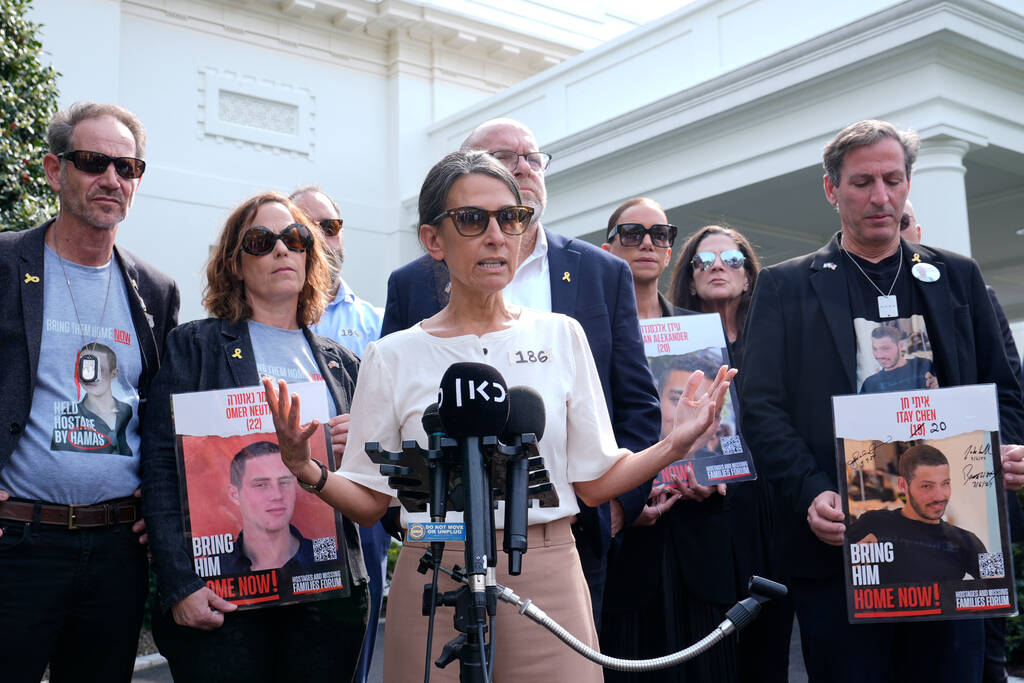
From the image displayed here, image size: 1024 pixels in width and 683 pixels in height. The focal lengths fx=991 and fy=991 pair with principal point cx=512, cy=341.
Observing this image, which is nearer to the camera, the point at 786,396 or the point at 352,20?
the point at 786,396

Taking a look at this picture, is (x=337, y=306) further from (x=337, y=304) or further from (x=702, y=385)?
(x=702, y=385)

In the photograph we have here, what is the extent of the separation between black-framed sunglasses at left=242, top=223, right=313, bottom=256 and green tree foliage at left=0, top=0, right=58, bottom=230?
2.46 meters

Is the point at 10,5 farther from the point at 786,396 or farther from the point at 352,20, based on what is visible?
the point at 352,20

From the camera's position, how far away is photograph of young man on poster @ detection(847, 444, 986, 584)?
3125 mm

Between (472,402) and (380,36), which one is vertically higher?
(380,36)

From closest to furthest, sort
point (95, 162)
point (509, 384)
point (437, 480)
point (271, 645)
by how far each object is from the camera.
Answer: point (437, 480)
point (509, 384)
point (271, 645)
point (95, 162)

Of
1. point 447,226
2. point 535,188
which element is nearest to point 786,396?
point 535,188

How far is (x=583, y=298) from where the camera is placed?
3617 mm

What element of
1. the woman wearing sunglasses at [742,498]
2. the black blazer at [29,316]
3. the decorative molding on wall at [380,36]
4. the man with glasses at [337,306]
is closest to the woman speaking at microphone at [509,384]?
the woman wearing sunglasses at [742,498]

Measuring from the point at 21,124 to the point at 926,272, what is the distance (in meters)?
4.94

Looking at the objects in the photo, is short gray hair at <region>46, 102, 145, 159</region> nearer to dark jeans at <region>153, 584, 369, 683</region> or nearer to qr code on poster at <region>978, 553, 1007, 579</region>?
dark jeans at <region>153, 584, 369, 683</region>

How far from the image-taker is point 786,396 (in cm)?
362

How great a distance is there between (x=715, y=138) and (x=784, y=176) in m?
1.13

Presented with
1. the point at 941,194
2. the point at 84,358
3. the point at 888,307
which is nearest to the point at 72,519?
the point at 84,358
